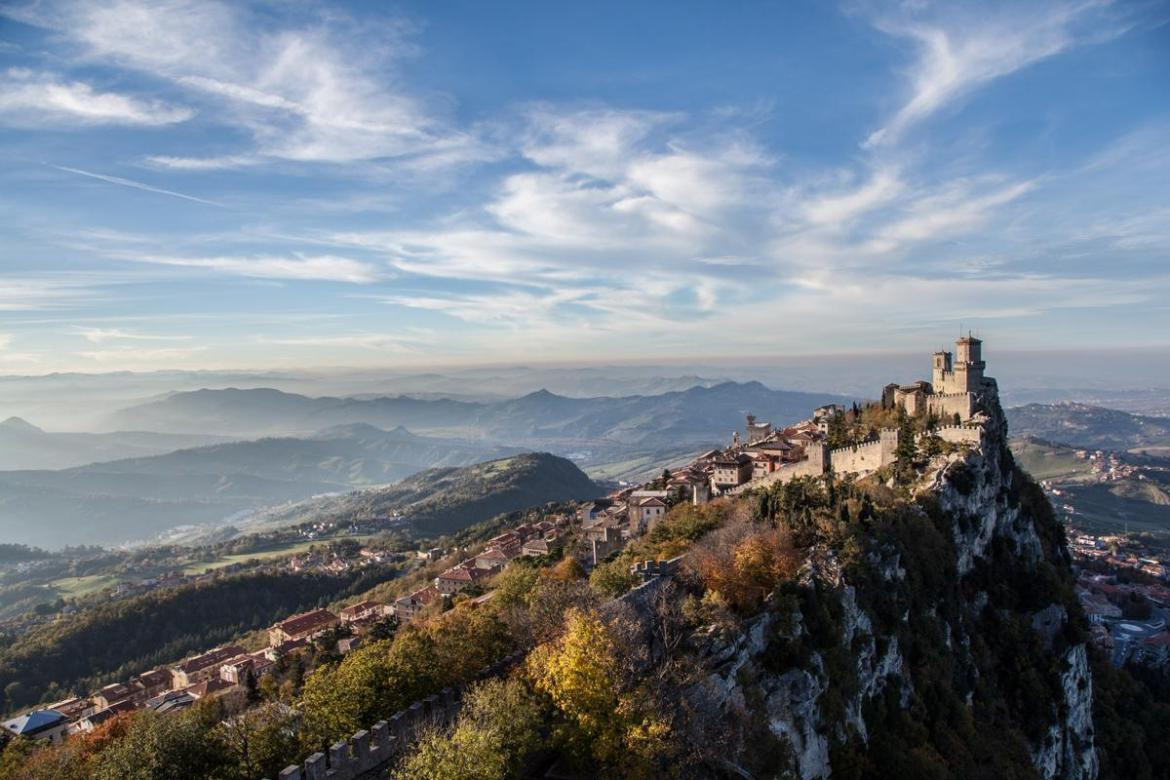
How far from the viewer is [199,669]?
63.8m

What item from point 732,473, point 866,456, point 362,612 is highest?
point 866,456

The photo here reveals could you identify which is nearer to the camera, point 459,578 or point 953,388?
point 953,388

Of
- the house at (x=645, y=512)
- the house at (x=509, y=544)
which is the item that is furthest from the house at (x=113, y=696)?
the house at (x=645, y=512)

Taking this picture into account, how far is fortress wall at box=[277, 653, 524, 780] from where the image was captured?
15539 millimetres

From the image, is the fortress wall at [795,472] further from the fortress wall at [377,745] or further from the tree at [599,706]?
the fortress wall at [377,745]

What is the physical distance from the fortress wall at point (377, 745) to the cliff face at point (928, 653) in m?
7.23

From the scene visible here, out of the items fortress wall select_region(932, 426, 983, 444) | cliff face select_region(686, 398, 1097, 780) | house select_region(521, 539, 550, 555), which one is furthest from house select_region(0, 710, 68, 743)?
fortress wall select_region(932, 426, 983, 444)

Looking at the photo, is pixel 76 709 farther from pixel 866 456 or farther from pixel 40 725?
pixel 866 456

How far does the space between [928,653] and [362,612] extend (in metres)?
57.7

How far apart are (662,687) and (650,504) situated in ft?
132

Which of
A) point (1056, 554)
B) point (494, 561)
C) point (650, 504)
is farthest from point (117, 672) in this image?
point (1056, 554)

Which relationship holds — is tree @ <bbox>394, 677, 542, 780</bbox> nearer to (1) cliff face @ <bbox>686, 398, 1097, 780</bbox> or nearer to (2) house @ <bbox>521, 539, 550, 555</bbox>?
(1) cliff face @ <bbox>686, 398, 1097, 780</bbox>

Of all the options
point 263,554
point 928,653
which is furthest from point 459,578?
point 263,554

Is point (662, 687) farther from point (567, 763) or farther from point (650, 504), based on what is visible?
point (650, 504)
